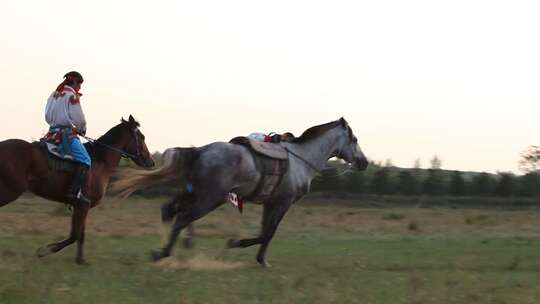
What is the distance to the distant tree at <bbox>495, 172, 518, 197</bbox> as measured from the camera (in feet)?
128

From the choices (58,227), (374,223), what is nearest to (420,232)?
(374,223)

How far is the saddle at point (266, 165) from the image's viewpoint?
37.1 feet

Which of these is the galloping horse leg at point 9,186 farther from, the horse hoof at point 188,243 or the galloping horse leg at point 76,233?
the horse hoof at point 188,243

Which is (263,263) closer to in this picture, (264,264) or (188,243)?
(264,264)

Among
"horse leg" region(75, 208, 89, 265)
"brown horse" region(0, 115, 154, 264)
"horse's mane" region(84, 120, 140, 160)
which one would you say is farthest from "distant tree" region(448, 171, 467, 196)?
"horse leg" region(75, 208, 89, 265)

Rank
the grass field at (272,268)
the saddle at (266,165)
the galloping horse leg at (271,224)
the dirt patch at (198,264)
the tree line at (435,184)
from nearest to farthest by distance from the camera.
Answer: the grass field at (272,268) → the dirt patch at (198,264) → the saddle at (266,165) → the galloping horse leg at (271,224) → the tree line at (435,184)

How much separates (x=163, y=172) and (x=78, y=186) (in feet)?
4.04

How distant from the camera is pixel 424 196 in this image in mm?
38781

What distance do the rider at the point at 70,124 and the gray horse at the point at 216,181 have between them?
20.9 inches

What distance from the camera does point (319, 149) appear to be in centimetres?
1254

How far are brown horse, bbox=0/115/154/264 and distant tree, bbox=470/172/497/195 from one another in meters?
29.8

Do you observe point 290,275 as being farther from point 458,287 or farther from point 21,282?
point 21,282

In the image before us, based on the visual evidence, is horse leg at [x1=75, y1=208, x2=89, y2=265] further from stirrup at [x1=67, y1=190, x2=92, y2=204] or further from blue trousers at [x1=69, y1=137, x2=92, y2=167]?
blue trousers at [x1=69, y1=137, x2=92, y2=167]

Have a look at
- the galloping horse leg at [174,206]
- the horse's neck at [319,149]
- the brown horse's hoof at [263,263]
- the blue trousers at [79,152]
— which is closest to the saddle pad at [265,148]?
the horse's neck at [319,149]
